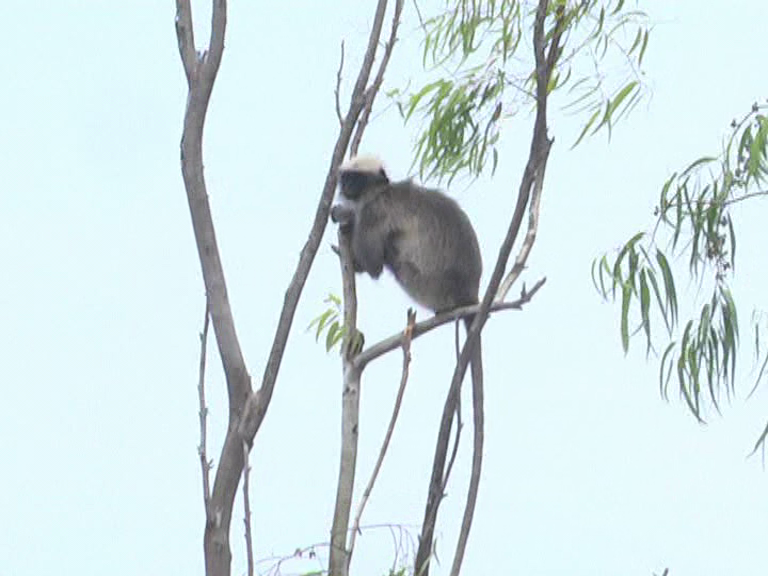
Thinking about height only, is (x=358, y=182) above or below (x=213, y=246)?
above

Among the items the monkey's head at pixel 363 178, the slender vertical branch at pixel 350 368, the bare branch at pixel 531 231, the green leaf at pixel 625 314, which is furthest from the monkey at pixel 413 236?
the slender vertical branch at pixel 350 368

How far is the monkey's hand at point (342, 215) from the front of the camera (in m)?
5.94

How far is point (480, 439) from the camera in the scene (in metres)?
5.08

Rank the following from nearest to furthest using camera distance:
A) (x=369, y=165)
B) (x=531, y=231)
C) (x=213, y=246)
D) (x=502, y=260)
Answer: (x=213, y=246) < (x=502, y=260) < (x=531, y=231) < (x=369, y=165)

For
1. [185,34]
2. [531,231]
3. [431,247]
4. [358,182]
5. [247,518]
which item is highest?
[358,182]

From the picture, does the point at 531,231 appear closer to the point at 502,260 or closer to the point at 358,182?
the point at 502,260

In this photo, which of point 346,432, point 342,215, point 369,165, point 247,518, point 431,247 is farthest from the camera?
point 369,165

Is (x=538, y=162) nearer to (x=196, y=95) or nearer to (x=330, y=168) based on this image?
(x=330, y=168)

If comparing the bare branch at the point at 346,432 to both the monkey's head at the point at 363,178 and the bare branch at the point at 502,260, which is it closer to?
the bare branch at the point at 502,260

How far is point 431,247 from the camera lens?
6559 mm

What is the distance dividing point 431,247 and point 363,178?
14.1 inches

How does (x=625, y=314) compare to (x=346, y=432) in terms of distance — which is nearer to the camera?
(x=346, y=432)

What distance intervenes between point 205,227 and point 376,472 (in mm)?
719

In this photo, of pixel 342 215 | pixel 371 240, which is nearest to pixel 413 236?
pixel 371 240
